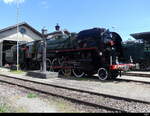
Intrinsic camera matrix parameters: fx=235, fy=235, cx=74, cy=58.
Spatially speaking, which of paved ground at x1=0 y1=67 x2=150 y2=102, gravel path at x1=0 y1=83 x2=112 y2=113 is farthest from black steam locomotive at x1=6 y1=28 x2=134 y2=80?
gravel path at x1=0 y1=83 x2=112 y2=113

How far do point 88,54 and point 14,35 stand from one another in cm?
1900

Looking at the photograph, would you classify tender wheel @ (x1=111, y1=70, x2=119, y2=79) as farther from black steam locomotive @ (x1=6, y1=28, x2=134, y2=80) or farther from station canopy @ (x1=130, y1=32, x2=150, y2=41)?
station canopy @ (x1=130, y1=32, x2=150, y2=41)

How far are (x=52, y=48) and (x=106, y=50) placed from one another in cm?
525

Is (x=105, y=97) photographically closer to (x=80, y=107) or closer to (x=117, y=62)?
(x=80, y=107)

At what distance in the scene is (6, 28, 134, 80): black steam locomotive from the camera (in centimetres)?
1336

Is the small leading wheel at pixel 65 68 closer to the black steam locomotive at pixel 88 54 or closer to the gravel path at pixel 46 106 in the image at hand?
the black steam locomotive at pixel 88 54

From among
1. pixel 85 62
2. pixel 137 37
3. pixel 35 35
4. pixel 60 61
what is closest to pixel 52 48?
pixel 60 61

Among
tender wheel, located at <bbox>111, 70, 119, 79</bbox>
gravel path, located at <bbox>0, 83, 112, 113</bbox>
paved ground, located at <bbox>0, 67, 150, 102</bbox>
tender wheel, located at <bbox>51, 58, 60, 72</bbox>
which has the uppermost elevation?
tender wheel, located at <bbox>51, 58, 60, 72</bbox>

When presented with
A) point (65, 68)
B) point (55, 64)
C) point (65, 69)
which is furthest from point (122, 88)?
point (55, 64)

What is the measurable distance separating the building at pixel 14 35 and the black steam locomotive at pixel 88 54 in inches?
542

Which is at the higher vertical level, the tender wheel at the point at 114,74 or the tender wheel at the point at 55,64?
the tender wheel at the point at 55,64

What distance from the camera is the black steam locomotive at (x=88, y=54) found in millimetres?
13359

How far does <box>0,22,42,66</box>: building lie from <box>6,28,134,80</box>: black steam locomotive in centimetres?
1376

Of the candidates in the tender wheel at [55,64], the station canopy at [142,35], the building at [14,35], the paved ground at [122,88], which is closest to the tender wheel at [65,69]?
the tender wheel at [55,64]
